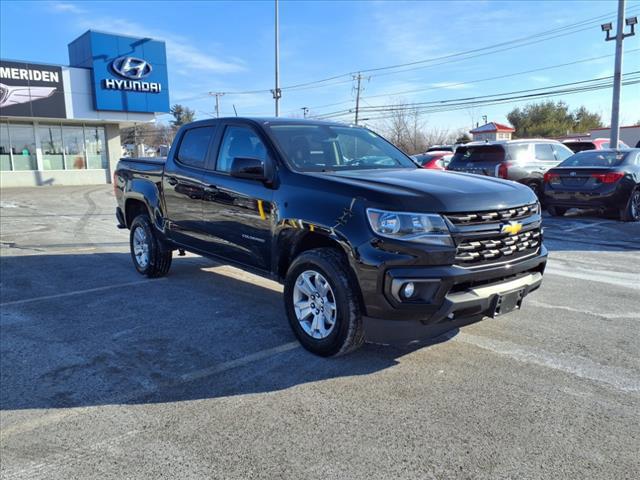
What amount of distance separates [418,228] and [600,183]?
882cm

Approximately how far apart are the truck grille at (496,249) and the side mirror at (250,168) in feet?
5.94

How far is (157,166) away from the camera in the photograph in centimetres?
633

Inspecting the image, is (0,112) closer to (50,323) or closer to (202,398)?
(50,323)

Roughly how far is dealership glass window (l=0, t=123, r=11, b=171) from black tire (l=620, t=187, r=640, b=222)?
2734 centimetres

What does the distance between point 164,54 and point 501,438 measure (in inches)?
1191

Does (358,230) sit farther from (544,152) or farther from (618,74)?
(618,74)

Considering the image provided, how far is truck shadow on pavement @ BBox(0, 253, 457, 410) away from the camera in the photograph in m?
3.58

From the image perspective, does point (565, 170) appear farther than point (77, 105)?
No

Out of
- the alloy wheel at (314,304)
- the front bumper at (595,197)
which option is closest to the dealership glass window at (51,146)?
the front bumper at (595,197)

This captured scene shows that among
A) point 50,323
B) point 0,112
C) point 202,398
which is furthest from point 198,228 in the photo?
point 0,112

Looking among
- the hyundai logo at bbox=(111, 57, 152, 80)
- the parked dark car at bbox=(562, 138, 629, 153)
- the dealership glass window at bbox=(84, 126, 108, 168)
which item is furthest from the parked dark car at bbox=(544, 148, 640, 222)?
the dealership glass window at bbox=(84, 126, 108, 168)

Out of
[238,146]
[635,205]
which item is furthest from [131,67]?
[238,146]

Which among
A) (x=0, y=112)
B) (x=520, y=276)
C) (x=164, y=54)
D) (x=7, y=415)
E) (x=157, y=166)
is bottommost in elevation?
(x=7, y=415)

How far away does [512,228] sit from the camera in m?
3.73
